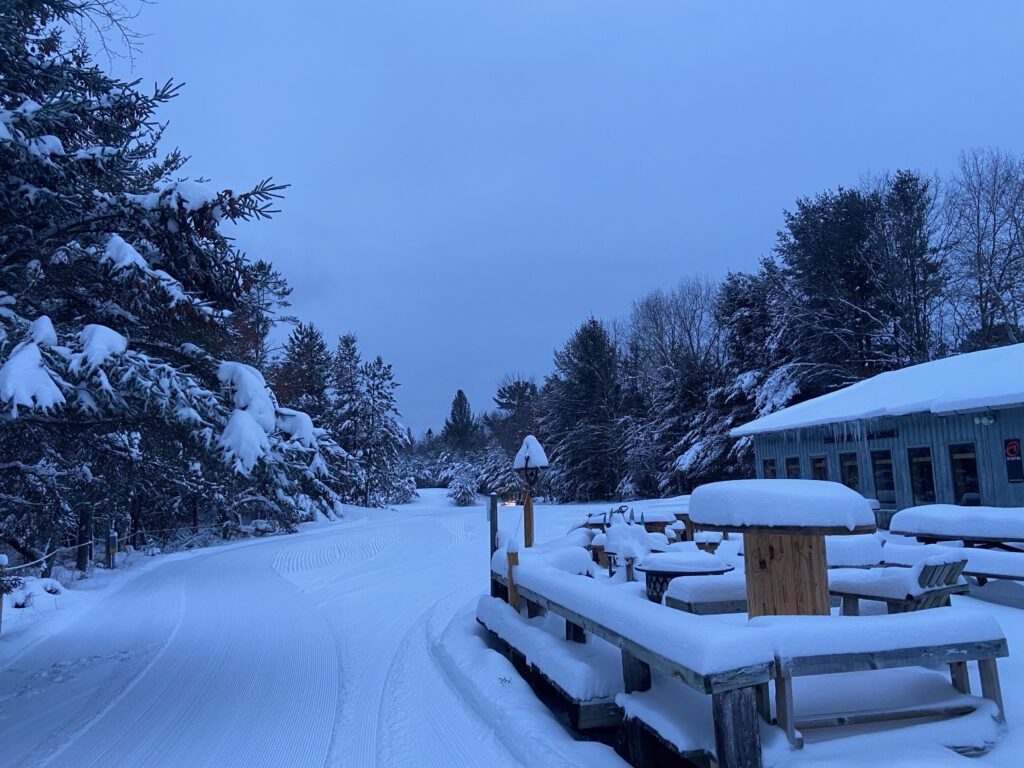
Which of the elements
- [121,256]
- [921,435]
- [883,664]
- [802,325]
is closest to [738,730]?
[883,664]

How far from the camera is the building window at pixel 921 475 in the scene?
13750 mm

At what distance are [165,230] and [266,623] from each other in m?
5.68

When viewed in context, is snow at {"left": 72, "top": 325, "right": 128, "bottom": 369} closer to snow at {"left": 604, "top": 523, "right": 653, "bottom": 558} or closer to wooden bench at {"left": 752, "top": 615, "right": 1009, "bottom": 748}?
wooden bench at {"left": 752, "top": 615, "right": 1009, "bottom": 748}

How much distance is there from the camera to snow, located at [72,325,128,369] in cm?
459

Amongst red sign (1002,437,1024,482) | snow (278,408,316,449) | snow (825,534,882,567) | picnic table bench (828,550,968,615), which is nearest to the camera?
picnic table bench (828,550,968,615)

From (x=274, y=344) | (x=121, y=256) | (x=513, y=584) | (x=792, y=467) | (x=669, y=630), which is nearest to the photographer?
(x=669, y=630)

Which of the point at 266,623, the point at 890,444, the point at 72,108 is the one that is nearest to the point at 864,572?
the point at 266,623

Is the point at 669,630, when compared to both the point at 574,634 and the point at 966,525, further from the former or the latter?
the point at 966,525

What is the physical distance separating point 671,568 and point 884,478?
10709mm

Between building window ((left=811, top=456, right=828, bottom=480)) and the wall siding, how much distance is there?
105mm

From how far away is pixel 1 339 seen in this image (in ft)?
14.8

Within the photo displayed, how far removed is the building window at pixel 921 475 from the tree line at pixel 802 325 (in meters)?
11.9

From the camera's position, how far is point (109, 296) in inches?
242

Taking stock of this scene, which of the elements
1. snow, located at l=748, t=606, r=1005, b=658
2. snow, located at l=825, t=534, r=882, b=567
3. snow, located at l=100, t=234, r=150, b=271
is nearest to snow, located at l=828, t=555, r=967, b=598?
snow, located at l=825, t=534, r=882, b=567
